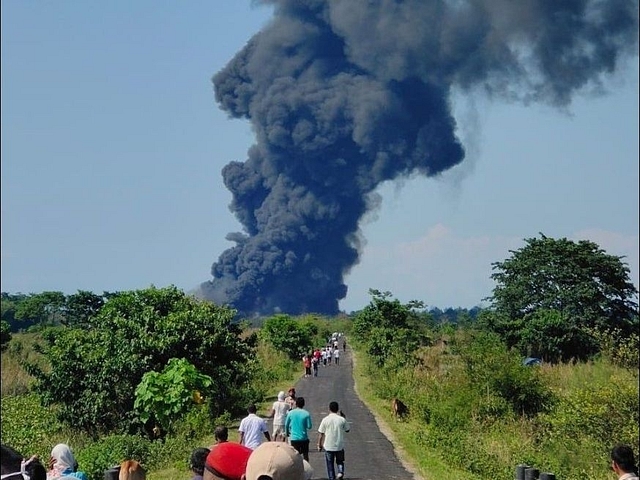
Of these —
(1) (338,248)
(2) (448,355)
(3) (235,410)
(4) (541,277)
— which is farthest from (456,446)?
(1) (338,248)

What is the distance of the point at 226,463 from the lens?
5.35 meters

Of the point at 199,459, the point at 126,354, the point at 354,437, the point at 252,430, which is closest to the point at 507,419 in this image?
the point at 354,437

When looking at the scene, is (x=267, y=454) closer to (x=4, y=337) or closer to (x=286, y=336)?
(x=4, y=337)

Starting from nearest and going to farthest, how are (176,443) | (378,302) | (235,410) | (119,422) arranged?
(176,443), (119,422), (235,410), (378,302)

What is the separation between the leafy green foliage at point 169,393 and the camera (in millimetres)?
20875

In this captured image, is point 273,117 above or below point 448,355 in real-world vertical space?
above

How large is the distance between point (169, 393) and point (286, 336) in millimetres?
30928

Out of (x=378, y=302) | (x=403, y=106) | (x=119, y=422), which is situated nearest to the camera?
(x=119, y=422)

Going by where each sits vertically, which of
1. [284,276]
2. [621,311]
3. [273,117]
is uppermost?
[273,117]

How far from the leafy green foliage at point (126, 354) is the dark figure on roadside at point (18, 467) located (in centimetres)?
1193

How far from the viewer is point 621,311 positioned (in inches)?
1690

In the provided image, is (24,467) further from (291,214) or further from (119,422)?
(291,214)

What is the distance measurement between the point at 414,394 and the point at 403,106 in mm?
67682

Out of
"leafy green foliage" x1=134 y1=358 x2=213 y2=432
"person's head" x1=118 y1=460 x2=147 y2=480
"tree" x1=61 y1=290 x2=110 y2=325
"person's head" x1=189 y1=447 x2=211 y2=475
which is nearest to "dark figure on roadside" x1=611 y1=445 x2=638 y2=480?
"person's head" x1=189 y1=447 x2=211 y2=475
